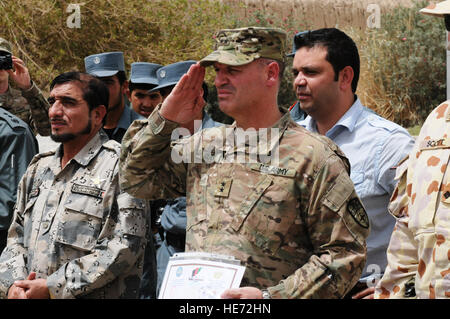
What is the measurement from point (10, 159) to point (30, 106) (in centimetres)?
56

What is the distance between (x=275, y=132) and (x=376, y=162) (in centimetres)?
82

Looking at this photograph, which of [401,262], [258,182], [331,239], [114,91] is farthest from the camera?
[114,91]

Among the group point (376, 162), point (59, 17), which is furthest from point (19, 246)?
point (59, 17)

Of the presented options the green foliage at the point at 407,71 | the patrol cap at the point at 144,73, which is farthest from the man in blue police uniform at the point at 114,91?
the green foliage at the point at 407,71

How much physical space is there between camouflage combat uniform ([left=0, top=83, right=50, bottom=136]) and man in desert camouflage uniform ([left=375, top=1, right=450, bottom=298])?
312cm

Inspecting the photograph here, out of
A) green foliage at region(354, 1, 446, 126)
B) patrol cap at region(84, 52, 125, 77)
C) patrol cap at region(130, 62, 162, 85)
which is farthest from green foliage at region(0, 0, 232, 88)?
patrol cap at region(130, 62, 162, 85)

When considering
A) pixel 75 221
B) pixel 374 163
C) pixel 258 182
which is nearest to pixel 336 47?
pixel 374 163

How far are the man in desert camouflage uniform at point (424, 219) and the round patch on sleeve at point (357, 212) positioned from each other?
0.41 feet

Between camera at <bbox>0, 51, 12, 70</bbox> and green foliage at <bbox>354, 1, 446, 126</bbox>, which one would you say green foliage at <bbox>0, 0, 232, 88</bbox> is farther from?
camera at <bbox>0, 51, 12, 70</bbox>

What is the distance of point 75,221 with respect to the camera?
3727 millimetres

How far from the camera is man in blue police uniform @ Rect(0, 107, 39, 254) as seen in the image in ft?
15.6

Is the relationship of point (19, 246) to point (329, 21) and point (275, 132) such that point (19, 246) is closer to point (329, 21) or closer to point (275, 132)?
point (275, 132)

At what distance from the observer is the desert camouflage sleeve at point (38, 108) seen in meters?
5.16

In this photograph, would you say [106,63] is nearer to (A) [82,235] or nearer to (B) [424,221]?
(A) [82,235]
